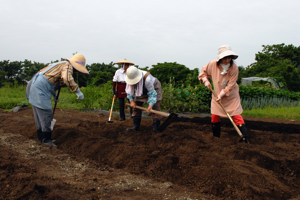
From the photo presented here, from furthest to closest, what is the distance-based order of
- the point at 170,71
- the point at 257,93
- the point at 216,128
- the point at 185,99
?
1. the point at 170,71
2. the point at 257,93
3. the point at 185,99
4. the point at 216,128

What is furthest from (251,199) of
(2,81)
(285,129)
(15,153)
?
(2,81)

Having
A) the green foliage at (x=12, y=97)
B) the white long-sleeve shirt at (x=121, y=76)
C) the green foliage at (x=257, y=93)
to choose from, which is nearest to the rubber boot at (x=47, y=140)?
the white long-sleeve shirt at (x=121, y=76)

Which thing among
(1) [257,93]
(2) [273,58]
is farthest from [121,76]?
(2) [273,58]

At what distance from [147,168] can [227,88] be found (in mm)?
1695

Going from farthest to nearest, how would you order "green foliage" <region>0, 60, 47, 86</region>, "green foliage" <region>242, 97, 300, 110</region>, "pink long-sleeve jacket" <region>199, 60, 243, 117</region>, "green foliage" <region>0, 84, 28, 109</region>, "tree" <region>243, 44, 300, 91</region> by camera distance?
→ "tree" <region>243, 44, 300, 91</region>
"green foliage" <region>0, 60, 47, 86</region>
"green foliage" <region>242, 97, 300, 110</region>
"green foliage" <region>0, 84, 28, 109</region>
"pink long-sleeve jacket" <region>199, 60, 243, 117</region>

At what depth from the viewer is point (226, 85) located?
12.6 ft

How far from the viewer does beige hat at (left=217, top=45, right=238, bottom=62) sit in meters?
3.58

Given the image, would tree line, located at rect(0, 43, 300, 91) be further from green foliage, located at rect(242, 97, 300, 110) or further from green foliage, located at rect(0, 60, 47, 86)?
green foliage, located at rect(242, 97, 300, 110)

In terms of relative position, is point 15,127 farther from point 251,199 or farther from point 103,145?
point 251,199

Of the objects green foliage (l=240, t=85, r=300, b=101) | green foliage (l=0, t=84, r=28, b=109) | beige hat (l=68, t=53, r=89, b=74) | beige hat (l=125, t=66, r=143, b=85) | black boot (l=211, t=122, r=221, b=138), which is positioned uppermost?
beige hat (l=68, t=53, r=89, b=74)

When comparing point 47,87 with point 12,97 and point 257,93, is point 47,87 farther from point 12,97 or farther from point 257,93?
point 257,93

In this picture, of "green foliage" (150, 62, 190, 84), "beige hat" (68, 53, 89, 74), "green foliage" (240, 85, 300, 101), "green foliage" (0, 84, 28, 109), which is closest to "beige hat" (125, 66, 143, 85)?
"beige hat" (68, 53, 89, 74)

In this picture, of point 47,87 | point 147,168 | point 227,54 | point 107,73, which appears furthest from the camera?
point 107,73

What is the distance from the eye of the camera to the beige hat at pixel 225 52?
141 inches
